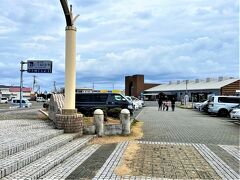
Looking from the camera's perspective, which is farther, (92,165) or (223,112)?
(223,112)

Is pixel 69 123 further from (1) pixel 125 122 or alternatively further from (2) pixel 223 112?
(2) pixel 223 112

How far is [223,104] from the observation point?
91.9 feet

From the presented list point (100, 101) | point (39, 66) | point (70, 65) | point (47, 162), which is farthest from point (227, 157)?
point (39, 66)

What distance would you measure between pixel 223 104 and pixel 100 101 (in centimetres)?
1114

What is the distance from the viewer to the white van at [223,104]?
1095 inches

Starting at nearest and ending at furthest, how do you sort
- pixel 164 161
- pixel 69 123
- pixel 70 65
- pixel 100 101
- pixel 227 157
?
1. pixel 164 161
2. pixel 227 157
3. pixel 69 123
4. pixel 70 65
5. pixel 100 101

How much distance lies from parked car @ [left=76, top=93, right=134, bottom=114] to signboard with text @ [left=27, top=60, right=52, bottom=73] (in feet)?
39.6

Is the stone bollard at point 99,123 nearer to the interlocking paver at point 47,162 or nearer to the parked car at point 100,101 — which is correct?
the interlocking paver at point 47,162

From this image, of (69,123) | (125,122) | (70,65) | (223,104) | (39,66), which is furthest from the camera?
(39,66)

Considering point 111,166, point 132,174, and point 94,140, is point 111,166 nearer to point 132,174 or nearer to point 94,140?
point 132,174

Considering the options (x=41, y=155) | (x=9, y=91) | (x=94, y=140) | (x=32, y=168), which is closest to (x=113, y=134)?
(x=94, y=140)

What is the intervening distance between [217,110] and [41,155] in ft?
73.5

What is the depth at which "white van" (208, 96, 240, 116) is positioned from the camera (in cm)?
2780

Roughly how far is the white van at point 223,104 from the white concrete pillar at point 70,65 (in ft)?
60.2
